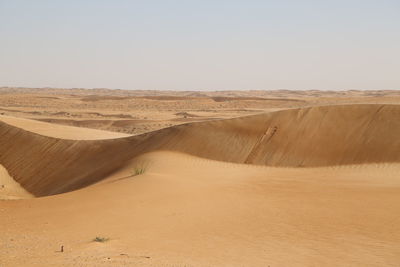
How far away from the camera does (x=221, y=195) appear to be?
10.9 meters

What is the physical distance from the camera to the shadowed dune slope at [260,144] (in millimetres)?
16094

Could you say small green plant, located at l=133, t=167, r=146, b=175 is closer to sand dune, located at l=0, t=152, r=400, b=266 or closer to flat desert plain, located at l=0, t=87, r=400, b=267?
flat desert plain, located at l=0, t=87, r=400, b=267

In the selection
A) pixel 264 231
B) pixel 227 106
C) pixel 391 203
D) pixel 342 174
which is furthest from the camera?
pixel 227 106

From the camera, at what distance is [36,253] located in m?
6.99

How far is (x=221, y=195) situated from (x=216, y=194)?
0.14m

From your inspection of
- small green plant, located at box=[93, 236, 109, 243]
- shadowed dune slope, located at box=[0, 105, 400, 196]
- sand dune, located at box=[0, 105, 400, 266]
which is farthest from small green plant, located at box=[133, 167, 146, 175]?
small green plant, located at box=[93, 236, 109, 243]

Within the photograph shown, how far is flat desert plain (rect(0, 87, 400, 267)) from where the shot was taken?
706cm

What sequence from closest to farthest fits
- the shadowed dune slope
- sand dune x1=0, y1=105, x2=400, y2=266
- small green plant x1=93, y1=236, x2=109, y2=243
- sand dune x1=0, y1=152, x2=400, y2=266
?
1. sand dune x1=0, y1=152, x2=400, y2=266
2. sand dune x1=0, y1=105, x2=400, y2=266
3. small green plant x1=93, y1=236, x2=109, y2=243
4. the shadowed dune slope

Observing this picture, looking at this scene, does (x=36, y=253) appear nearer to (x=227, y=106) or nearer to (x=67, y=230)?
(x=67, y=230)

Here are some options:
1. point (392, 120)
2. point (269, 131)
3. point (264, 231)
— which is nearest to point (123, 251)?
point (264, 231)

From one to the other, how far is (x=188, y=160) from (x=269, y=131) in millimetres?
3206

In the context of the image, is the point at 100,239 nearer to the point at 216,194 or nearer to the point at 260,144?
the point at 216,194

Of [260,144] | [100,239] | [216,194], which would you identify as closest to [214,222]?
[100,239]

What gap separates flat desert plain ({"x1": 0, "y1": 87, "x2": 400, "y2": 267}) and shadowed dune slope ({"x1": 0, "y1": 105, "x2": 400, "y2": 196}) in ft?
0.19
